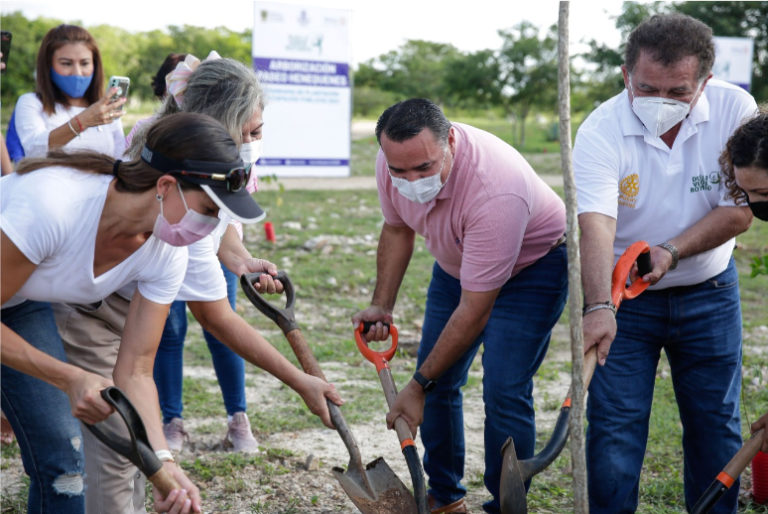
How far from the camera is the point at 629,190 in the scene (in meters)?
2.92

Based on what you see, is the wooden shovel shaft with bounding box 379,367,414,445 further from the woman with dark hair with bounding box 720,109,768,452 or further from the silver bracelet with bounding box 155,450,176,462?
the woman with dark hair with bounding box 720,109,768,452

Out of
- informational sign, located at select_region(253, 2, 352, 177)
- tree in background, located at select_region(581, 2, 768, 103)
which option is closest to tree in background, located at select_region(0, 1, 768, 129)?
tree in background, located at select_region(581, 2, 768, 103)

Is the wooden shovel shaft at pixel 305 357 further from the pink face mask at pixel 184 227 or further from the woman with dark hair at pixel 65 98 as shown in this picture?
the woman with dark hair at pixel 65 98

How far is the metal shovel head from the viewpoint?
10.1 feet

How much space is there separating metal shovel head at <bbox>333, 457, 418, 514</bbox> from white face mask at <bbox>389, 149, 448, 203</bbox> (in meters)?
1.07

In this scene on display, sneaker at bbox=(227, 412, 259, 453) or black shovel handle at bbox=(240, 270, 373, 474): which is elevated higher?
black shovel handle at bbox=(240, 270, 373, 474)

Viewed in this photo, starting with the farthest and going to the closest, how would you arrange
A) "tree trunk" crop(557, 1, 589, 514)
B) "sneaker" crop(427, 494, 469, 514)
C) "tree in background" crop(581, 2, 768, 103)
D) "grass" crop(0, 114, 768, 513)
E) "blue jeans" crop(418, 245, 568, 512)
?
"tree in background" crop(581, 2, 768, 103)
"grass" crop(0, 114, 768, 513)
"sneaker" crop(427, 494, 469, 514)
"blue jeans" crop(418, 245, 568, 512)
"tree trunk" crop(557, 1, 589, 514)

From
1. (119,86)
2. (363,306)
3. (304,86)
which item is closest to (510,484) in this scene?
(119,86)

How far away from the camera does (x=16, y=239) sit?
2184 mm

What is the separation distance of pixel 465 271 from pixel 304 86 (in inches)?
307

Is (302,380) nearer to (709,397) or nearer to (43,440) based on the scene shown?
(43,440)

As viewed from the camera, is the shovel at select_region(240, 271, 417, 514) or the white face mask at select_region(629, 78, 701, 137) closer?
the white face mask at select_region(629, 78, 701, 137)

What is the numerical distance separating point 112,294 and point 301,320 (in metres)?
3.57

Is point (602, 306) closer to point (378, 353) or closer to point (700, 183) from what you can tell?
point (700, 183)
